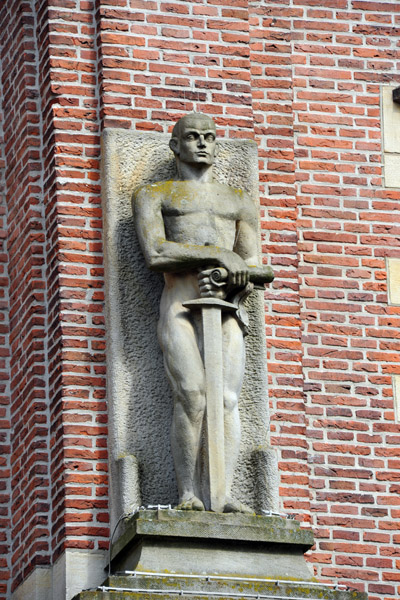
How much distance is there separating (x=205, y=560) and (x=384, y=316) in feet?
7.80

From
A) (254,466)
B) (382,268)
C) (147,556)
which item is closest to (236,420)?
(254,466)

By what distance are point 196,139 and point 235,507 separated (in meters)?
2.19

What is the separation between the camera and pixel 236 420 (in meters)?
11.1

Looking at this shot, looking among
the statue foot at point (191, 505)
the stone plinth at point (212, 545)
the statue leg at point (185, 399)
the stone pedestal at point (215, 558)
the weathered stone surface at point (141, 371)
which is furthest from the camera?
the weathered stone surface at point (141, 371)

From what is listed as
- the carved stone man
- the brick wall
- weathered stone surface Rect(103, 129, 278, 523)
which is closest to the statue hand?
the carved stone man

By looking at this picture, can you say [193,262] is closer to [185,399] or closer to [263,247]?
[185,399]

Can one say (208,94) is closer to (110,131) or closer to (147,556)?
(110,131)

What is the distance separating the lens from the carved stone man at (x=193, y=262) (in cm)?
1095

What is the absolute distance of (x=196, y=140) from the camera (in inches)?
451

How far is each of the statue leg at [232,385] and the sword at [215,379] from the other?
0.07m

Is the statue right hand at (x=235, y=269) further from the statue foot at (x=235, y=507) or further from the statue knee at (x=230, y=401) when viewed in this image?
the statue foot at (x=235, y=507)

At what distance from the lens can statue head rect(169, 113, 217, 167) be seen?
11.4 m

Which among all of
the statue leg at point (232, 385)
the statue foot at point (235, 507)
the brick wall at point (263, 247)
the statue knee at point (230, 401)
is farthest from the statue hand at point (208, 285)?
the statue foot at point (235, 507)

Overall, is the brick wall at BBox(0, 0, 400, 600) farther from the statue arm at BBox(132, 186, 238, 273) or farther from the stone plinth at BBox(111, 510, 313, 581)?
the stone plinth at BBox(111, 510, 313, 581)
